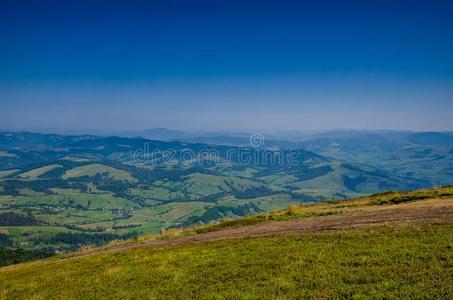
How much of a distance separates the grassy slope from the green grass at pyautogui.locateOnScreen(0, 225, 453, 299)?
4 centimetres

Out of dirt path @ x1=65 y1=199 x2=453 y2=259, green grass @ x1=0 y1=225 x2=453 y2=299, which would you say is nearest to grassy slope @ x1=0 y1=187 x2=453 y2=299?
green grass @ x1=0 y1=225 x2=453 y2=299

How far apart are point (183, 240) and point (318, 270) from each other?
1770 centimetres

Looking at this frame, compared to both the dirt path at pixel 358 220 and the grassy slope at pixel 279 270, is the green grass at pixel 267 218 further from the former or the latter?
the grassy slope at pixel 279 270

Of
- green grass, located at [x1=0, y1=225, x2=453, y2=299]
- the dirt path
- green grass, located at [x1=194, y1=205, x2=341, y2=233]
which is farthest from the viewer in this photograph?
green grass, located at [x1=194, y1=205, x2=341, y2=233]

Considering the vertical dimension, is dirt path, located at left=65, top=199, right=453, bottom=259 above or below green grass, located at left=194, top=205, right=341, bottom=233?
above

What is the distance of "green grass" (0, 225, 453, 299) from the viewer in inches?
570

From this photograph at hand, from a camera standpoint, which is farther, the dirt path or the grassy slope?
the dirt path

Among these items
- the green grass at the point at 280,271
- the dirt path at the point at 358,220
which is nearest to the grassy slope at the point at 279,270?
the green grass at the point at 280,271

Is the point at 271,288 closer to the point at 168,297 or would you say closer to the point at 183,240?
the point at 168,297

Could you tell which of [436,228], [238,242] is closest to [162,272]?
[238,242]

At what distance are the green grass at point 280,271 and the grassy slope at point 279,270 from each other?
39mm

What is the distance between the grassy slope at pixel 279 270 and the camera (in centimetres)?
1455

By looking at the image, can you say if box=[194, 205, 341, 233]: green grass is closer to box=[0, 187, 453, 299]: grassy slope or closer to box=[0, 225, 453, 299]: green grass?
box=[0, 187, 453, 299]: grassy slope

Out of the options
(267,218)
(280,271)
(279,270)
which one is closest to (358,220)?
(267,218)
